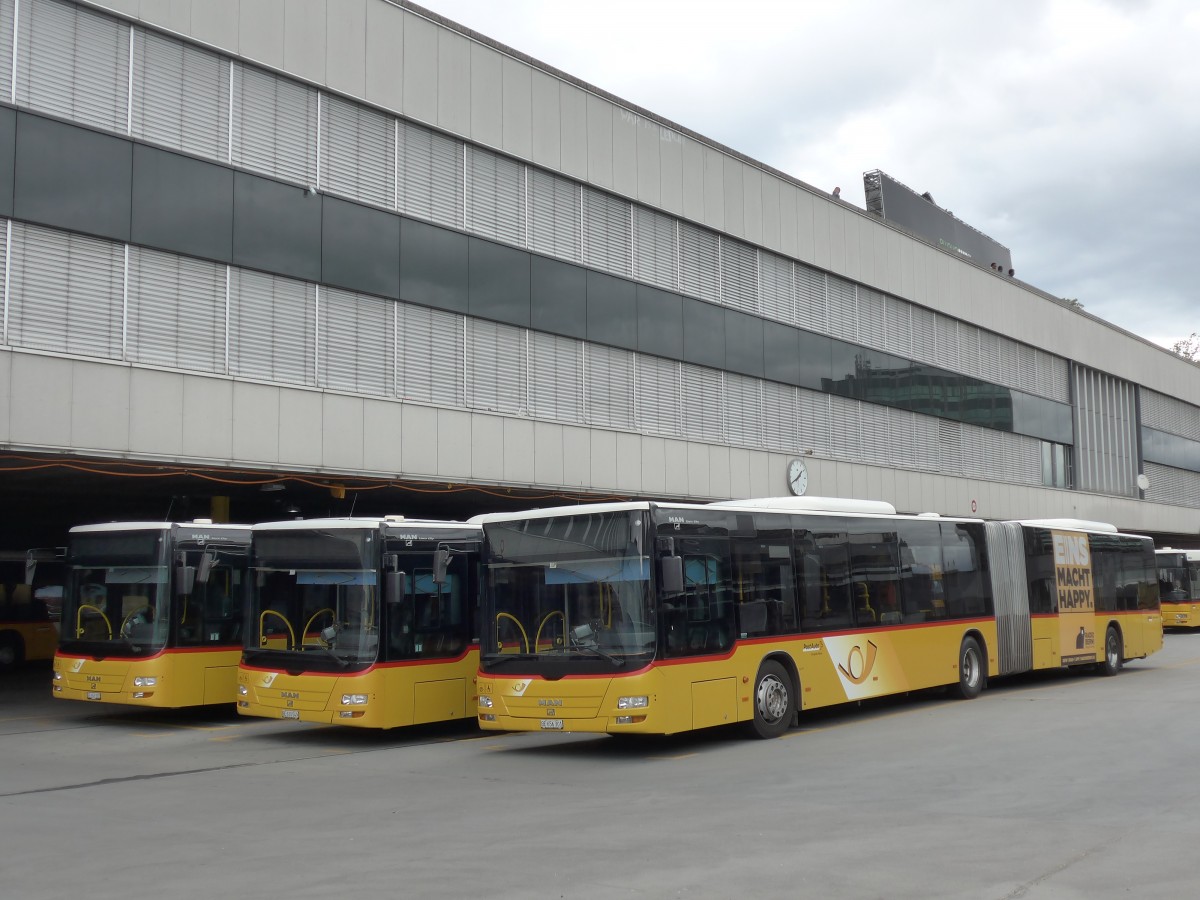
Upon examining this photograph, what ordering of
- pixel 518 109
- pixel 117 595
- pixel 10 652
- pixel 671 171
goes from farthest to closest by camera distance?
pixel 10 652
pixel 671 171
pixel 518 109
pixel 117 595

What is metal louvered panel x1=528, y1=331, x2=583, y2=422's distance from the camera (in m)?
24.2

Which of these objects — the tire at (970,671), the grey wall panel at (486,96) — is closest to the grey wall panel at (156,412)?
the grey wall panel at (486,96)

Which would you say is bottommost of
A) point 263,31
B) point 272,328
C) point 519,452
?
point 519,452

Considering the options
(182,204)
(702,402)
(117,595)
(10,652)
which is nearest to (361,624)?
(117,595)

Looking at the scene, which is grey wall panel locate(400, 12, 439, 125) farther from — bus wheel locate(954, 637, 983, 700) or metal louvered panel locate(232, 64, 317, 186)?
bus wheel locate(954, 637, 983, 700)

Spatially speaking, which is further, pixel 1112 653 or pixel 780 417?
pixel 780 417

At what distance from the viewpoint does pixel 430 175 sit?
2236 centimetres

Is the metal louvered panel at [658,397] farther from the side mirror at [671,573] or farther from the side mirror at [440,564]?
the side mirror at [671,573]

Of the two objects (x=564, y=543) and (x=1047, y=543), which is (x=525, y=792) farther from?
(x=1047, y=543)

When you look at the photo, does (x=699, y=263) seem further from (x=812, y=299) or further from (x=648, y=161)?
(x=812, y=299)

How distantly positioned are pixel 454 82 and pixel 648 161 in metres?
5.66

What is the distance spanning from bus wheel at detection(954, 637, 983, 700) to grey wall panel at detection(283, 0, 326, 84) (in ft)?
46.3

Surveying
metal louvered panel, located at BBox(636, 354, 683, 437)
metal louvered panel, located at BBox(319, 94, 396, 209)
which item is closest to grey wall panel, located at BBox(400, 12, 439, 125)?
metal louvered panel, located at BBox(319, 94, 396, 209)

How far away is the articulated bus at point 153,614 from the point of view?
55.8 ft
